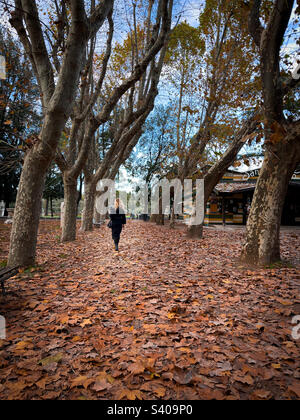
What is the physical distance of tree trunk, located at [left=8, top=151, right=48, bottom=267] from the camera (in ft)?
18.2

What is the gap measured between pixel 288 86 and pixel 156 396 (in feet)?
21.7

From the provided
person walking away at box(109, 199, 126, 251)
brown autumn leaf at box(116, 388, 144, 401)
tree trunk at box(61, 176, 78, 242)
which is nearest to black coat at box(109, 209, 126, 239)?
person walking away at box(109, 199, 126, 251)

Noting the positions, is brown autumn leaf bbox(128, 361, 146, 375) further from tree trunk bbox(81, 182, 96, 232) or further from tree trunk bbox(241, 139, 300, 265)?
tree trunk bbox(81, 182, 96, 232)

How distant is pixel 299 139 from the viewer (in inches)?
214

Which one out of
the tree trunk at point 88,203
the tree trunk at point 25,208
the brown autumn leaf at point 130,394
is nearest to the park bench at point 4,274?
the tree trunk at point 25,208

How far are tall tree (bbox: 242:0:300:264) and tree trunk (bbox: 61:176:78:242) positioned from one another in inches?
287

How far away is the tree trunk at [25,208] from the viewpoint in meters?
5.55

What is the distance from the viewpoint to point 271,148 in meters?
5.60

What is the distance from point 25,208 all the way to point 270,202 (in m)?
6.05

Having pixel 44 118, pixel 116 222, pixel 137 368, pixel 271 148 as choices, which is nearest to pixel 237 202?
pixel 116 222

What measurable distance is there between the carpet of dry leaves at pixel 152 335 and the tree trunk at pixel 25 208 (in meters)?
0.65

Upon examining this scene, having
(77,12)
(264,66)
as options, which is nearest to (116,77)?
(77,12)

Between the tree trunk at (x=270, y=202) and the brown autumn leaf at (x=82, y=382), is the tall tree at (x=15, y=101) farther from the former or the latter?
the tree trunk at (x=270, y=202)
